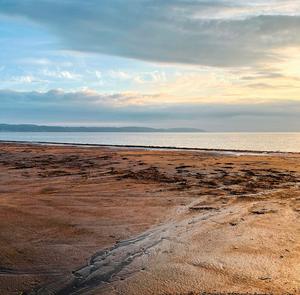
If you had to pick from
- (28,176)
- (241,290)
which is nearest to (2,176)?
(28,176)

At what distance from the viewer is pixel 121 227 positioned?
941 centimetres

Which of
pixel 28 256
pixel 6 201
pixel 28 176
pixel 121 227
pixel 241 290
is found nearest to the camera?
pixel 241 290

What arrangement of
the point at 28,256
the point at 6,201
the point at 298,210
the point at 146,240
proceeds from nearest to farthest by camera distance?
the point at 28,256, the point at 146,240, the point at 298,210, the point at 6,201

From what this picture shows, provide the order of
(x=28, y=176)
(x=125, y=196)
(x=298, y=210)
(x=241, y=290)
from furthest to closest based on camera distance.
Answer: (x=28, y=176) → (x=125, y=196) → (x=298, y=210) → (x=241, y=290)

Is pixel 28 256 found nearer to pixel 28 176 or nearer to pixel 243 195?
pixel 243 195

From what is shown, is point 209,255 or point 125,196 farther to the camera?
point 125,196

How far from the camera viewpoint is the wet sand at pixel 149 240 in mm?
6117

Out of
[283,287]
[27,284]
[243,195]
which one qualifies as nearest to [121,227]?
[27,284]

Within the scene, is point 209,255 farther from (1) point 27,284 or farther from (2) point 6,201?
(2) point 6,201

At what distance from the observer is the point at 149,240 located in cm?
838

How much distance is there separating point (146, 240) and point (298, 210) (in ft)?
16.4

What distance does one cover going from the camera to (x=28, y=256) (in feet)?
23.7

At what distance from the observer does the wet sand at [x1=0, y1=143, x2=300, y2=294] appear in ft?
20.1

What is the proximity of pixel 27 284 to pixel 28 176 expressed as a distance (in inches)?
576
